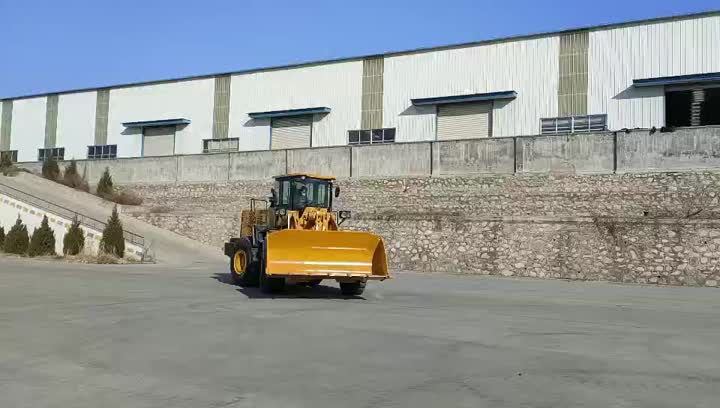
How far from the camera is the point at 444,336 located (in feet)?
31.9

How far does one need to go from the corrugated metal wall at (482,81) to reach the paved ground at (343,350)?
15.9 m

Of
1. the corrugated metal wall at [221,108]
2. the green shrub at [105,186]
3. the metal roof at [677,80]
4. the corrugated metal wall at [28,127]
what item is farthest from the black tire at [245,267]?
the corrugated metal wall at [28,127]

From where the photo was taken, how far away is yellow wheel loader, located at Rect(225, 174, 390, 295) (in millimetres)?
14461

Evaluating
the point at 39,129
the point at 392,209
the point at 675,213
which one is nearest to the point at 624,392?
the point at 675,213

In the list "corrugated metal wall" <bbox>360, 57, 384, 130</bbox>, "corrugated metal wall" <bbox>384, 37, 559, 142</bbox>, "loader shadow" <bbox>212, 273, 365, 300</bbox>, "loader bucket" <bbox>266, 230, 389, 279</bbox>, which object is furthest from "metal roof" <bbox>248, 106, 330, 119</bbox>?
"loader bucket" <bbox>266, 230, 389, 279</bbox>

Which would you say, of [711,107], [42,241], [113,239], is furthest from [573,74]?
[42,241]

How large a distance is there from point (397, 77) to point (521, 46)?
6386mm

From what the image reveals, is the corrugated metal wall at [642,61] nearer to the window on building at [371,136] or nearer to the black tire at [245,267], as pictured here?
the window on building at [371,136]

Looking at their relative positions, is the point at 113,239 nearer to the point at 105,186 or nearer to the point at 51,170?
the point at 105,186

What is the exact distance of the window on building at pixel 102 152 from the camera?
4150 cm

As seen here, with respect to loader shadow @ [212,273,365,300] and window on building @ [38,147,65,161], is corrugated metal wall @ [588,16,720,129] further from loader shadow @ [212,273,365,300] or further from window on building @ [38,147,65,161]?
window on building @ [38,147,65,161]

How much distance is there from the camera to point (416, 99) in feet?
107

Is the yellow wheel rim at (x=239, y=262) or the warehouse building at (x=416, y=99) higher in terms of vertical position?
the warehouse building at (x=416, y=99)

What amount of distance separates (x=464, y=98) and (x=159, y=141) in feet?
64.3
